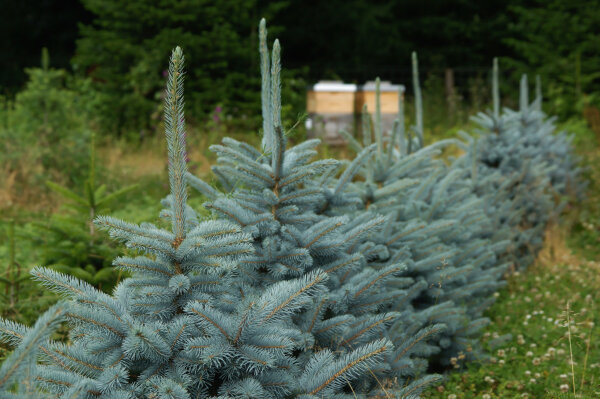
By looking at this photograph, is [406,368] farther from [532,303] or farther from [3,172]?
[3,172]

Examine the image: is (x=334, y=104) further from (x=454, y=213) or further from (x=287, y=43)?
(x=287, y=43)

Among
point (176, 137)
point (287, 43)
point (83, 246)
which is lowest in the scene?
point (83, 246)

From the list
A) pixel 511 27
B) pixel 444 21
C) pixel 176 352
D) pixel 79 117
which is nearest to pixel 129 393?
pixel 176 352

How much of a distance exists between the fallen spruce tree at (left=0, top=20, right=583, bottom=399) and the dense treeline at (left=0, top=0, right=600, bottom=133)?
6284mm

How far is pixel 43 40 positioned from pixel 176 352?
2038cm

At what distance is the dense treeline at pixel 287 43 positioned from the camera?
12.3 metres

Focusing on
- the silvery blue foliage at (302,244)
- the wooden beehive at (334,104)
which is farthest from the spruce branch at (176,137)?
the wooden beehive at (334,104)

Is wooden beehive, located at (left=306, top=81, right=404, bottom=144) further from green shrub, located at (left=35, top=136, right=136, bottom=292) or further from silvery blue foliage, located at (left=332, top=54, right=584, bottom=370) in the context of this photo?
green shrub, located at (left=35, top=136, right=136, bottom=292)

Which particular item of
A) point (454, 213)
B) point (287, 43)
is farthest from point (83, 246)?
point (287, 43)

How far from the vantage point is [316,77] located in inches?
643

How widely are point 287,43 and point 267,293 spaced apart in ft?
57.9

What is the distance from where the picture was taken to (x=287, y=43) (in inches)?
742

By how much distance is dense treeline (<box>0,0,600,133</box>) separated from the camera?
40.3ft

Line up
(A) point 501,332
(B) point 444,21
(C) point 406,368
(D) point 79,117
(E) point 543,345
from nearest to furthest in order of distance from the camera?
(C) point 406,368, (E) point 543,345, (A) point 501,332, (D) point 79,117, (B) point 444,21
